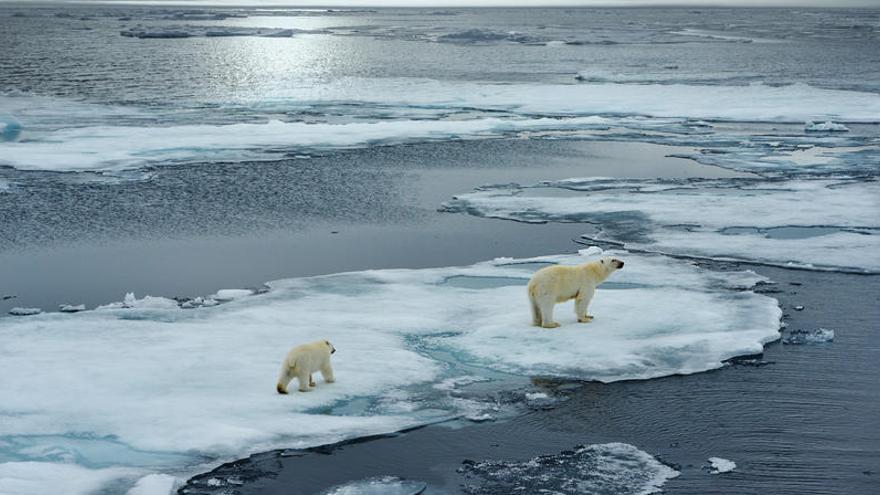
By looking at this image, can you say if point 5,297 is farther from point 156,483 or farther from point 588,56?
point 588,56

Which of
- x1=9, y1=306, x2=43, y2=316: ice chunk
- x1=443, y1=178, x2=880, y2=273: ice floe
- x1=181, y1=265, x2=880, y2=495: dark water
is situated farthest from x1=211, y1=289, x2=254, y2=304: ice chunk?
x1=443, y1=178, x2=880, y2=273: ice floe

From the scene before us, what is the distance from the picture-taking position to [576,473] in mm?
6309

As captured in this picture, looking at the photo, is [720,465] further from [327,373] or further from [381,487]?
[327,373]

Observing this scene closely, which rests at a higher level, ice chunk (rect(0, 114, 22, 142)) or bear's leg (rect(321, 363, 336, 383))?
ice chunk (rect(0, 114, 22, 142))

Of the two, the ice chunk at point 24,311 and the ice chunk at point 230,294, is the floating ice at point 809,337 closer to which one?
the ice chunk at point 230,294

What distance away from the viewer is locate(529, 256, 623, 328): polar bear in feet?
28.3

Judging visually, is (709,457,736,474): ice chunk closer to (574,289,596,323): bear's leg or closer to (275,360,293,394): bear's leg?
(574,289,596,323): bear's leg

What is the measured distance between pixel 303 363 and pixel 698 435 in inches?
106

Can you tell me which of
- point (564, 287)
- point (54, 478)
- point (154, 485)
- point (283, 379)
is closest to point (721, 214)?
point (564, 287)

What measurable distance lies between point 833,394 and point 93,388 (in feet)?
17.3

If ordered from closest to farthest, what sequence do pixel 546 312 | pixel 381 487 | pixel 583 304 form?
pixel 381 487 → pixel 546 312 → pixel 583 304

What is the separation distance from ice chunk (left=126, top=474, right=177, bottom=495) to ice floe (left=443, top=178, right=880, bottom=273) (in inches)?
285

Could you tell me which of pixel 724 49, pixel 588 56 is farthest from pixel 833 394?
pixel 724 49

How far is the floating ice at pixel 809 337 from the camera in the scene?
28.6 ft
